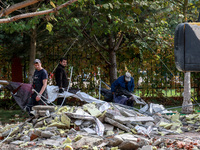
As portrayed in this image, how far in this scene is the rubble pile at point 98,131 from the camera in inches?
209

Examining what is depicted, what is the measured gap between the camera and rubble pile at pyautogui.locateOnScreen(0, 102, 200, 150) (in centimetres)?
532

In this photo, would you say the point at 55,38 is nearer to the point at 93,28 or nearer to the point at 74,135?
the point at 93,28

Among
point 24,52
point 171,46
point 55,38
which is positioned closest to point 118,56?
point 171,46

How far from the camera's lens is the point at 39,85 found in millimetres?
7637

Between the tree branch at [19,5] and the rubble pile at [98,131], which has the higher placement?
the tree branch at [19,5]

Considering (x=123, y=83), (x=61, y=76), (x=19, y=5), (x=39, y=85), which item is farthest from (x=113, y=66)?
(x=19, y=5)

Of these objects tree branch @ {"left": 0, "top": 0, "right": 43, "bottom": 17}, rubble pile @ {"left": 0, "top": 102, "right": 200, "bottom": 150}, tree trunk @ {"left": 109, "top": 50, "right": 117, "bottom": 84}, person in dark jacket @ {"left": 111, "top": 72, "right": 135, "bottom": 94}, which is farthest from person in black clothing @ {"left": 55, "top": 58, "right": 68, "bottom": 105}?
tree branch @ {"left": 0, "top": 0, "right": 43, "bottom": 17}

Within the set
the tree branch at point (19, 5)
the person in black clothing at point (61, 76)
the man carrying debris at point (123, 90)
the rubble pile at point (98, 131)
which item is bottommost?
the rubble pile at point (98, 131)

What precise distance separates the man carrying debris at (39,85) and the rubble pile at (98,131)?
50 centimetres

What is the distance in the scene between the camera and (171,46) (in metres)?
11.9

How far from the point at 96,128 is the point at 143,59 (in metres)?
6.34

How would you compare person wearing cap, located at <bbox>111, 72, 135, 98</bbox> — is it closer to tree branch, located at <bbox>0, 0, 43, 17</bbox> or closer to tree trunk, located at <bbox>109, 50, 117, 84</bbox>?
tree trunk, located at <bbox>109, 50, 117, 84</bbox>

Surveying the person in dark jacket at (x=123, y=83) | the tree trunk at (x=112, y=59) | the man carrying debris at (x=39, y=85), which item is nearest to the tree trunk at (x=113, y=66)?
the tree trunk at (x=112, y=59)

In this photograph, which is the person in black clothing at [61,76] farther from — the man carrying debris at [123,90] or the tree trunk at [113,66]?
the tree trunk at [113,66]
